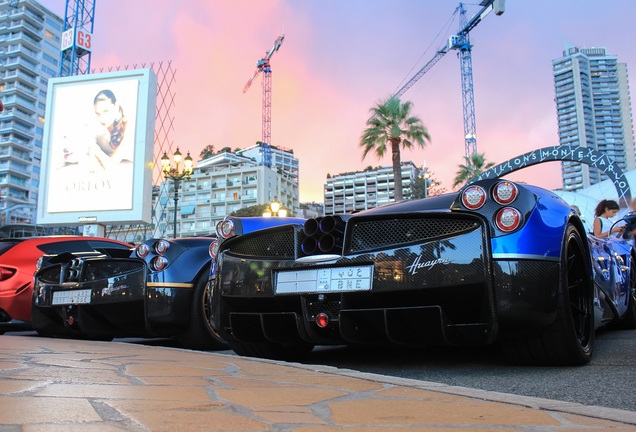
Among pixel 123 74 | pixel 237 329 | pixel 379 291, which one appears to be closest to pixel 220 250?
pixel 237 329

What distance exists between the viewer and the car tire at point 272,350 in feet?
12.1

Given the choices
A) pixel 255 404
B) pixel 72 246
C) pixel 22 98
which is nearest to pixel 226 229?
pixel 255 404

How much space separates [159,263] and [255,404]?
2777 mm

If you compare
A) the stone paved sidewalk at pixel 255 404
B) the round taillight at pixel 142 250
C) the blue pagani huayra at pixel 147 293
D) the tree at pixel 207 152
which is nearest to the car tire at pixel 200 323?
the blue pagani huayra at pixel 147 293

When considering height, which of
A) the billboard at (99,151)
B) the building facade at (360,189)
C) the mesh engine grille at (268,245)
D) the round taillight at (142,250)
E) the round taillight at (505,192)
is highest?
the building facade at (360,189)

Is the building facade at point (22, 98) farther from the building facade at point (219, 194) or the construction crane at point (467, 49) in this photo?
the construction crane at point (467, 49)

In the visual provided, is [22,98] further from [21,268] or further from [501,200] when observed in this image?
[501,200]

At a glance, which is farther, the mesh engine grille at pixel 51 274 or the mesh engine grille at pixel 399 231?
the mesh engine grille at pixel 51 274

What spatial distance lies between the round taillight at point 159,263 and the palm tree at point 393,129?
94.0 ft

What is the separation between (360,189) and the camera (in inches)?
6289

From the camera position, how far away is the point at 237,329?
3.36 m

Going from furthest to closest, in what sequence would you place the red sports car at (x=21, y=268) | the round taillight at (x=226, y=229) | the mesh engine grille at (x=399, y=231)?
the red sports car at (x=21, y=268), the round taillight at (x=226, y=229), the mesh engine grille at (x=399, y=231)

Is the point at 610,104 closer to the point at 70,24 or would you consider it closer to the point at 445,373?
the point at 70,24

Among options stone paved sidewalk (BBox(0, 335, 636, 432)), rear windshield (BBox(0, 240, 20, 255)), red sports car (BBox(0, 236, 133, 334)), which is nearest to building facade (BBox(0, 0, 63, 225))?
rear windshield (BBox(0, 240, 20, 255))
